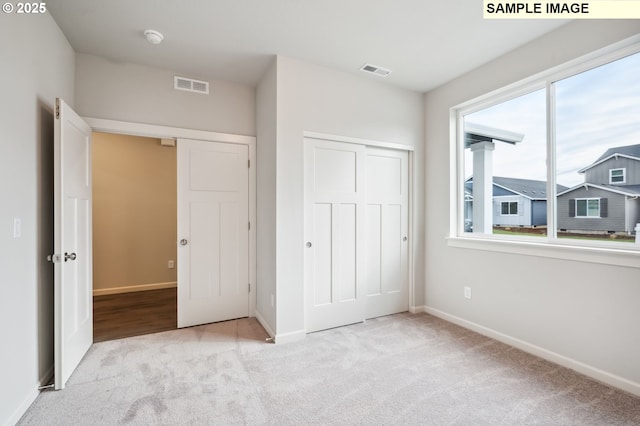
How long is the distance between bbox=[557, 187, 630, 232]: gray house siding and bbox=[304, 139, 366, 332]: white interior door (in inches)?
70.7

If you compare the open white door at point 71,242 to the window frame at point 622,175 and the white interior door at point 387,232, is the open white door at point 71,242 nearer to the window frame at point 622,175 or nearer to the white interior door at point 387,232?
the white interior door at point 387,232

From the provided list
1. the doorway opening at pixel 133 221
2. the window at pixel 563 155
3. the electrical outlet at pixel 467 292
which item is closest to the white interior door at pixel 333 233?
the electrical outlet at pixel 467 292

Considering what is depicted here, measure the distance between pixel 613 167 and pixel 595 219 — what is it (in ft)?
1.34

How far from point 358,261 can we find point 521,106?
2.24 m

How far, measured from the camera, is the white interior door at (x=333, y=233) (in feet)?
9.78

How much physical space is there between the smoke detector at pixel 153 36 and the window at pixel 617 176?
3.77 meters

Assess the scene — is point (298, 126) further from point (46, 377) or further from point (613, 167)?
point (46, 377)

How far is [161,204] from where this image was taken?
15.5 ft

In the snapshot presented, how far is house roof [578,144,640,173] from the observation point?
2.06 meters

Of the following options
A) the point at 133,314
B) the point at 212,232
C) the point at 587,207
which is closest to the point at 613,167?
the point at 587,207

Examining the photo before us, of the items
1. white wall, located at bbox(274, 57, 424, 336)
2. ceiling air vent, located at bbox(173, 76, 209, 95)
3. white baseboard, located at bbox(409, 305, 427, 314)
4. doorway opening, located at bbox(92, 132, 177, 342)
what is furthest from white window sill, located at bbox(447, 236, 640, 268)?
doorway opening, located at bbox(92, 132, 177, 342)

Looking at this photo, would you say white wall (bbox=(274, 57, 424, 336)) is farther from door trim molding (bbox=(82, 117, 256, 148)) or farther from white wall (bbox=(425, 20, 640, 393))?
white wall (bbox=(425, 20, 640, 393))

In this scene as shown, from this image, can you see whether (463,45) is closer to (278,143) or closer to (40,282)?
(278,143)

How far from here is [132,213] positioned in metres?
4.54
